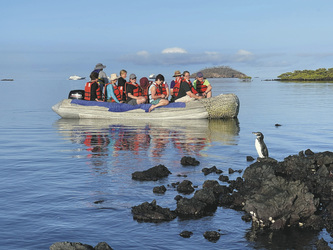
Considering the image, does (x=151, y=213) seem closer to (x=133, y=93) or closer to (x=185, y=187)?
(x=185, y=187)

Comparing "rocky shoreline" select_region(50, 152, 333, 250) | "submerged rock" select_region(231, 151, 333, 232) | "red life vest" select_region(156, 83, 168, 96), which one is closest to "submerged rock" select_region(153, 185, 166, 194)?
"rocky shoreline" select_region(50, 152, 333, 250)

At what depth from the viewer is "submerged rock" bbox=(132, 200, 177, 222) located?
9094mm

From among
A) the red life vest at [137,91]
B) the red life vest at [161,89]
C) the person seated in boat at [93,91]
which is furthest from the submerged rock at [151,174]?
the person seated in boat at [93,91]

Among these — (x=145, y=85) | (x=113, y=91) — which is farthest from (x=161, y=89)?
(x=113, y=91)

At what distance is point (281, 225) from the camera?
8.69m

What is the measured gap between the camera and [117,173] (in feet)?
42.6

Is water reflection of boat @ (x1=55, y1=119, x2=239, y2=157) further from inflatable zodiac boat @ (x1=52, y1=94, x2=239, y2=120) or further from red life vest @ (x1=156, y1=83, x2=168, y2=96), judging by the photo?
red life vest @ (x1=156, y1=83, x2=168, y2=96)

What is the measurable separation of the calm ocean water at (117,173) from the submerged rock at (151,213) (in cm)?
21

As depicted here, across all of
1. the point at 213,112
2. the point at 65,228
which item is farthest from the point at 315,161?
the point at 213,112

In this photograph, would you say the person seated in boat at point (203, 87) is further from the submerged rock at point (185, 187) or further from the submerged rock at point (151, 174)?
the submerged rock at point (185, 187)

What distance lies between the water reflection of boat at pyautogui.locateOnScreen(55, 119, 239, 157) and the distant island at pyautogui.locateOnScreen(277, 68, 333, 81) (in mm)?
109672

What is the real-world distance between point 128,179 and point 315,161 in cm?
513

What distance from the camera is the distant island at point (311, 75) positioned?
128 m

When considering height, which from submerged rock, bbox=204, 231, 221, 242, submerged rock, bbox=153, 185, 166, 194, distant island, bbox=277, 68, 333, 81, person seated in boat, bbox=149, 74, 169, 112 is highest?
distant island, bbox=277, 68, 333, 81
